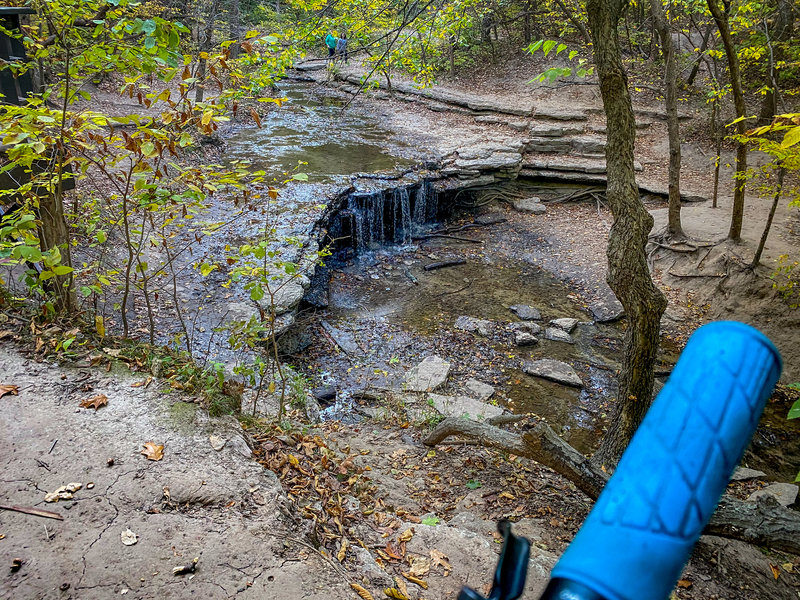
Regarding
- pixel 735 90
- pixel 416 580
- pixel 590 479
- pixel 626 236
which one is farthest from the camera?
pixel 735 90

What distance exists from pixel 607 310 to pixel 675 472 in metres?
9.29

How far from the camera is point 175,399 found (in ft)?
11.2

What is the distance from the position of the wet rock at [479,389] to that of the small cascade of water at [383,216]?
4737mm

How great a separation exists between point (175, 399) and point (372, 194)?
8663 millimetres

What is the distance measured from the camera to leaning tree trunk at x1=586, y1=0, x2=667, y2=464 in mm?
3930

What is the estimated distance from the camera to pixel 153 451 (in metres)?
2.93

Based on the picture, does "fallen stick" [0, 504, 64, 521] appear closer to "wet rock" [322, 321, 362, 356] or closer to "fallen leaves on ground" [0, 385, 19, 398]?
"fallen leaves on ground" [0, 385, 19, 398]

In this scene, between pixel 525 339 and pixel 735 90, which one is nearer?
pixel 735 90

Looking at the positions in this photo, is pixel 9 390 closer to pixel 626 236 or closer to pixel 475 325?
pixel 626 236

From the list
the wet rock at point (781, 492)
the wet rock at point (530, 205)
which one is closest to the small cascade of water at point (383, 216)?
the wet rock at point (530, 205)

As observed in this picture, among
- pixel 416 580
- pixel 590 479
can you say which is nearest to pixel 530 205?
pixel 590 479

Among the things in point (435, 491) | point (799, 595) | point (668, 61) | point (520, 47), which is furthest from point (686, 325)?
point (520, 47)

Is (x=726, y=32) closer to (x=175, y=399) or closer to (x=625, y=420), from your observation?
(x=625, y=420)

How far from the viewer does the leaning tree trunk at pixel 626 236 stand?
3.93m
